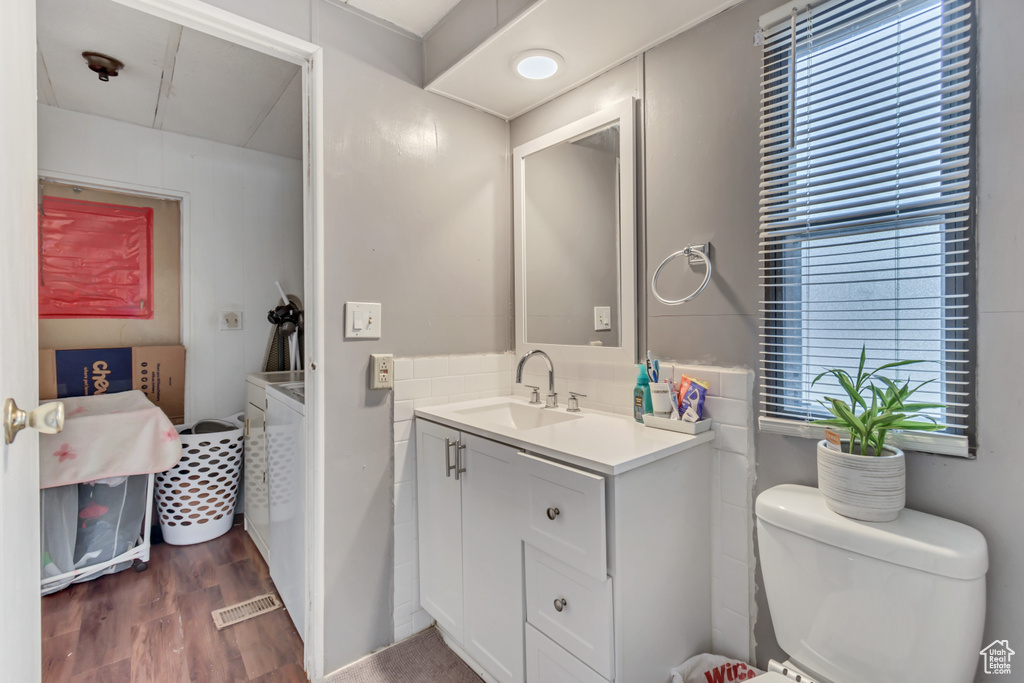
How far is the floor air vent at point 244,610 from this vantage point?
74.7 inches

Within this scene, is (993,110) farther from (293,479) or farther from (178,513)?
(178,513)

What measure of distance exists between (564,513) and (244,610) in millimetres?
1638

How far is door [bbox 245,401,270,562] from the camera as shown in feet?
7.36

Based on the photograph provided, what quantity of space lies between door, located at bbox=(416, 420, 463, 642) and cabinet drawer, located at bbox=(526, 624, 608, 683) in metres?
0.33

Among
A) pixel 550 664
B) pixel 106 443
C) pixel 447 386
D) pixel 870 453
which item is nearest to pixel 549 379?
pixel 447 386

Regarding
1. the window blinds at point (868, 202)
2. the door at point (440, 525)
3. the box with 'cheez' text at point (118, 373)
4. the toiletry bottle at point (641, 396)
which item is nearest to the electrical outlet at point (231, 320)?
the box with 'cheez' text at point (118, 373)

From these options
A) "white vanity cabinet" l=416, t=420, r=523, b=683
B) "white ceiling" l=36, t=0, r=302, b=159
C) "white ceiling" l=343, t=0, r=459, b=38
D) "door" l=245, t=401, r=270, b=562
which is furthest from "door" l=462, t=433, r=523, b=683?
"white ceiling" l=36, t=0, r=302, b=159

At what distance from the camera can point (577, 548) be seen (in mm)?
1127

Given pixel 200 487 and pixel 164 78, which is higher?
pixel 164 78

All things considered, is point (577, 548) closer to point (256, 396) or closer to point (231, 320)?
point (256, 396)

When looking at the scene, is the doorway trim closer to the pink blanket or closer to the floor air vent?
the floor air vent

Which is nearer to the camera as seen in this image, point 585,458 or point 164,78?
point 585,458

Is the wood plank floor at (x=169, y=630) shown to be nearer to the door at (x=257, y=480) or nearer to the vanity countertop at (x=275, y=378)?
the door at (x=257, y=480)

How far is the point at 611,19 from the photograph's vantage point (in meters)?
1.39
